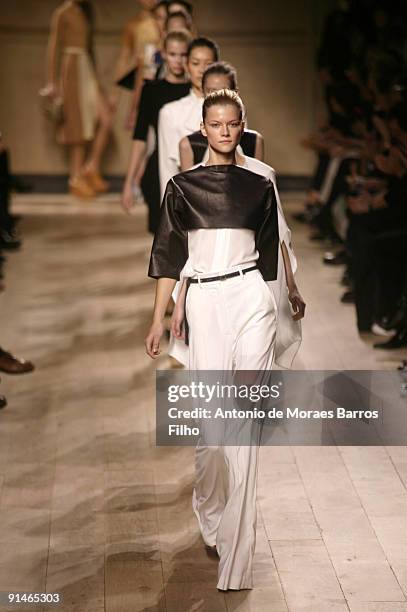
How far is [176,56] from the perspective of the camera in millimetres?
6020

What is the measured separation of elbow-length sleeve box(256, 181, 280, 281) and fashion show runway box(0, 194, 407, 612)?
3.10ft

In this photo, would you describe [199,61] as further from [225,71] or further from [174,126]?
[225,71]

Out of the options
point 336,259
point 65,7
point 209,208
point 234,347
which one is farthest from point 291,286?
point 65,7

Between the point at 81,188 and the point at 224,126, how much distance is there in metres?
7.48

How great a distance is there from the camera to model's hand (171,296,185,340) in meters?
4.01

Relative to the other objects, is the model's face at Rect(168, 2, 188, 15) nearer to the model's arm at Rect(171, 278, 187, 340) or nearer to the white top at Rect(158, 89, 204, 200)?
the white top at Rect(158, 89, 204, 200)

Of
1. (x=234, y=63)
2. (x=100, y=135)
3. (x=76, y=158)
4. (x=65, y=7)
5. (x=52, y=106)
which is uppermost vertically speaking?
(x=65, y=7)

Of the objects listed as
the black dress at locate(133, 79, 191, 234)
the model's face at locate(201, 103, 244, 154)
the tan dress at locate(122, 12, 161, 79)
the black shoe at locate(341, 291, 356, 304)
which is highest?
the model's face at locate(201, 103, 244, 154)

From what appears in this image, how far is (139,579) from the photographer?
391 cm

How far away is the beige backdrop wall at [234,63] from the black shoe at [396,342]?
508 cm

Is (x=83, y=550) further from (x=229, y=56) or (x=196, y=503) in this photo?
(x=229, y=56)

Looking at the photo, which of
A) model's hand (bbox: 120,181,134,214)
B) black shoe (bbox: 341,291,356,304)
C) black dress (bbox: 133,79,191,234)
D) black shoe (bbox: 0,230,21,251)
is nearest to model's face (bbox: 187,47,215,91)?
black dress (bbox: 133,79,191,234)

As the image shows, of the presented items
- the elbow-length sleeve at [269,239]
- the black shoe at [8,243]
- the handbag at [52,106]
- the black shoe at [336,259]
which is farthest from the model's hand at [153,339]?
the handbag at [52,106]

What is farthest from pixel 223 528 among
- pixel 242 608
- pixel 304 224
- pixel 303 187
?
pixel 303 187
